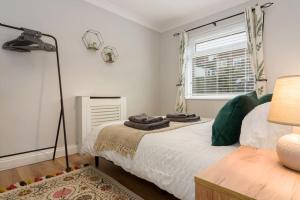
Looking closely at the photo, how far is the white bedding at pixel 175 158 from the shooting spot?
1.16 meters

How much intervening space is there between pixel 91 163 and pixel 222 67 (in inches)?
104

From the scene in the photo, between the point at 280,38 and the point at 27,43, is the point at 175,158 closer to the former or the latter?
the point at 27,43

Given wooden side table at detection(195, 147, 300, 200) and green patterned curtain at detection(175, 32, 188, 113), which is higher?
green patterned curtain at detection(175, 32, 188, 113)

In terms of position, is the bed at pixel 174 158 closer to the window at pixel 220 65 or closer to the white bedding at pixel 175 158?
the white bedding at pixel 175 158

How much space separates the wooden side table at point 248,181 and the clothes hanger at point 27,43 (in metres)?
2.18

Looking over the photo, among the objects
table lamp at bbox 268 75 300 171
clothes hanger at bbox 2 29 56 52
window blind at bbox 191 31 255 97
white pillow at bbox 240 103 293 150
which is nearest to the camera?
table lamp at bbox 268 75 300 171

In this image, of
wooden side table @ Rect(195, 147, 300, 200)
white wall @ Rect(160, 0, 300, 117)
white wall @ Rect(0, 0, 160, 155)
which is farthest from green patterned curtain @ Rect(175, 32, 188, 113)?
wooden side table @ Rect(195, 147, 300, 200)

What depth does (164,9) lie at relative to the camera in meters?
3.38

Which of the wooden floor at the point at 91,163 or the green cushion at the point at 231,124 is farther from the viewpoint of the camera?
the wooden floor at the point at 91,163

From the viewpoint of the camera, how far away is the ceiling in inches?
122

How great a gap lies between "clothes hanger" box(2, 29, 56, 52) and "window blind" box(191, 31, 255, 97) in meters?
2.59

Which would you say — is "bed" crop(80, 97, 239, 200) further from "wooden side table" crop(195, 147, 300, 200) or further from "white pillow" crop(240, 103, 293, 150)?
"wooden side table" crop(195, 147, 300, 200)

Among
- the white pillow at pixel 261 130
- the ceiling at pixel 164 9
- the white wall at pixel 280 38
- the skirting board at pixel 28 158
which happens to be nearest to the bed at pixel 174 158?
the white pillow at pixel 261 130

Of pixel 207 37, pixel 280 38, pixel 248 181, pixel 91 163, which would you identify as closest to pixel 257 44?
pixel 280 38
